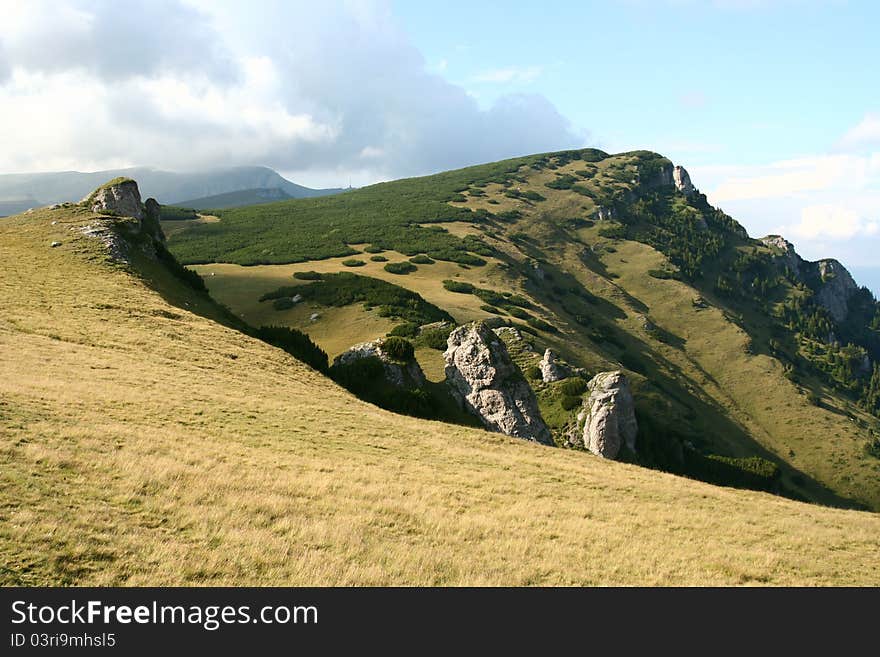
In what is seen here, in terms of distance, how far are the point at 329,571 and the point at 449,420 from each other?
25007 mm

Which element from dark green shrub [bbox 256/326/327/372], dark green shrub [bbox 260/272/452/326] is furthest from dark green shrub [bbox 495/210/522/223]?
dark green shrub [bbox 256/326/327/372]

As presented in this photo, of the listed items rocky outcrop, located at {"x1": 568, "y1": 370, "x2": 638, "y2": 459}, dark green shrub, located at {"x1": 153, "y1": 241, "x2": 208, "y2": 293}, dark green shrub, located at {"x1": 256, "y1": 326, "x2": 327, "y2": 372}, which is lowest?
rocky outcrop, located at {"x1": 568, "y1": 370, "x2": 638, "y2": 459}

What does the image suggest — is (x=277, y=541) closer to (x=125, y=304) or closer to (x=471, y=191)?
(x=125, y=304)

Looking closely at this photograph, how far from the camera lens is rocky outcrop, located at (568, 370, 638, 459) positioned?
3959 cm

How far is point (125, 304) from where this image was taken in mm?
33031

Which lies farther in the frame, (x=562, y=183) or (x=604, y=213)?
(x=562, y=183)

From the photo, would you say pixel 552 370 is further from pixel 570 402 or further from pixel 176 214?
pixel 176 214

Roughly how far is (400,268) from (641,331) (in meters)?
46.0

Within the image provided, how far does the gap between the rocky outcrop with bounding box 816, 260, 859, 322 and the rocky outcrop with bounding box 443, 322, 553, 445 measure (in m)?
151

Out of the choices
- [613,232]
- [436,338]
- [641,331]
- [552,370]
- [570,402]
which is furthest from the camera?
[613,232]

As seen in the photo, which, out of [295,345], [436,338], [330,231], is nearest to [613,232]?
[330,231]

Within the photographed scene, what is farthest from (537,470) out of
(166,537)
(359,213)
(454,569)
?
(359,213)

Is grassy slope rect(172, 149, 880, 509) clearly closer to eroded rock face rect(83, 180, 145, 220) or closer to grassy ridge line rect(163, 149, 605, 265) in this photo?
grassy ridge line rect(163, 149, 605, 265)

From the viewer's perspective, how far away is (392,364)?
114 ft
